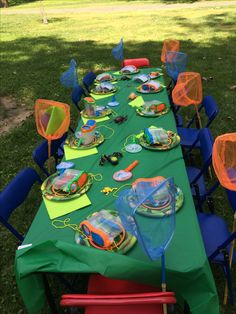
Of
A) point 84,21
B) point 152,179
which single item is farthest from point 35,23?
point 152,179

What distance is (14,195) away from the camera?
9.46ft

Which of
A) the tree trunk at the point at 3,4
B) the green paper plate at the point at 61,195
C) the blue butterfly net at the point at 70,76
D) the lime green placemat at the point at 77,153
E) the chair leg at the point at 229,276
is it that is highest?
the tree trunk at the point at 3,4

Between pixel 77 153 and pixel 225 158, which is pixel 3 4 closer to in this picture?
pixel 77 153

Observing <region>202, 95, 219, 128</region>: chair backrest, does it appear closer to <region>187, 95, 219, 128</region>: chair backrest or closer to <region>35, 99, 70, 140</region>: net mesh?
<region>187, 95, 219, 128</region>: chair backrest

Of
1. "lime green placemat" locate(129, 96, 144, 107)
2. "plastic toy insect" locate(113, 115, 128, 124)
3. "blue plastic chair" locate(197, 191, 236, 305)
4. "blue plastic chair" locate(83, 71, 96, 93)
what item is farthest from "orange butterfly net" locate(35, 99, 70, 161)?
"blue plastic chair" locate(83, 71, 96, 93)

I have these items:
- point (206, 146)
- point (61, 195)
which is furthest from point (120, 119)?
point (61, 195)

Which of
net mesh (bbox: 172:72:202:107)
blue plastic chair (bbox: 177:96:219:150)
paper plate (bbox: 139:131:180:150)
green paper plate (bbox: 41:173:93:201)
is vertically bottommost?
blue plastic chair (bbox: 177:96:219:150)

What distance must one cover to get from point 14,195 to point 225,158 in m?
1.90

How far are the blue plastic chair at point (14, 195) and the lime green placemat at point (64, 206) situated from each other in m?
0.34

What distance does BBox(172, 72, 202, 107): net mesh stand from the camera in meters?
4.23

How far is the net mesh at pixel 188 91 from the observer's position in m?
4.23

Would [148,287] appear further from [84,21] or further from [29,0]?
[29,0]

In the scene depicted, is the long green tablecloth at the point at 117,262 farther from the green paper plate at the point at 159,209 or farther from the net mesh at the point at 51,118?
the net mesh at the point at 51,118

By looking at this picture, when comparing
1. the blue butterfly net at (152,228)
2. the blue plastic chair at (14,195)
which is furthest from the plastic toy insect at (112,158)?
the blue butterfly net at (152,228)
